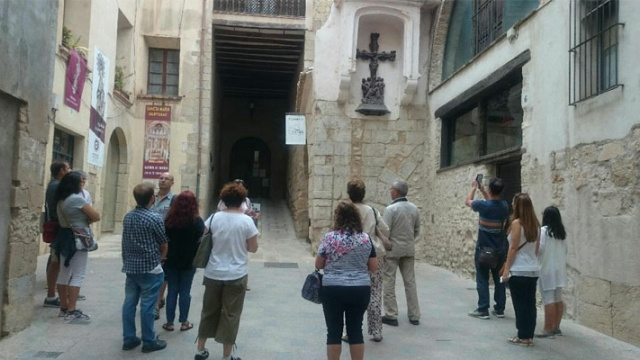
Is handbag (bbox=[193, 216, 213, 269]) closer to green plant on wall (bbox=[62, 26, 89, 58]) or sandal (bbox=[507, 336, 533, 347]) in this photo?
sandal (bbox=[507, 336, 533, 347])

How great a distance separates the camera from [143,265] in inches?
160

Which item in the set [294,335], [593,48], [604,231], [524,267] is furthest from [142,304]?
[593,48]

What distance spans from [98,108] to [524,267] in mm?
10121

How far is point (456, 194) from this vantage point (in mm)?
9164

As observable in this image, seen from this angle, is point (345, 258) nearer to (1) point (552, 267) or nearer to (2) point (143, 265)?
(2) point (143, 265)

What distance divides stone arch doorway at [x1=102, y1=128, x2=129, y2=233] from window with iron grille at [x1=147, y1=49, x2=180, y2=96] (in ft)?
7.78

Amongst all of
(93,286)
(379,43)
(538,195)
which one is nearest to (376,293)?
(538,195)

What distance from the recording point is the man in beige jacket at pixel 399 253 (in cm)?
520

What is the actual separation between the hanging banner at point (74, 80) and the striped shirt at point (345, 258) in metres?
8.19

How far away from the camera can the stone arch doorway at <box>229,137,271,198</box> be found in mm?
21266

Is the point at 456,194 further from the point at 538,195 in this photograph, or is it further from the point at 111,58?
the point at 111,58

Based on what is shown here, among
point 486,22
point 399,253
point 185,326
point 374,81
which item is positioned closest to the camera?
point 185,326

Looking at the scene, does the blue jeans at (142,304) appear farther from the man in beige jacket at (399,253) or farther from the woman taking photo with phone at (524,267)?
the woman taking photo with phone at (524,267)

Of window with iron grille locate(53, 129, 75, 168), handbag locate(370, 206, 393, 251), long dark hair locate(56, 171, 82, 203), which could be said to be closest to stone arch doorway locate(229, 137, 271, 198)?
window with iron grille locate(53, 129, 75, 168)
